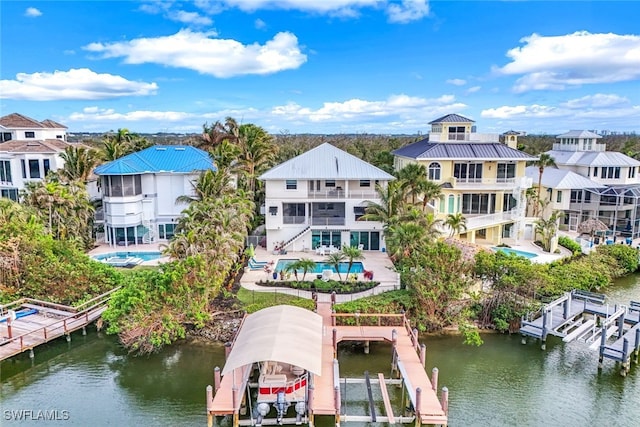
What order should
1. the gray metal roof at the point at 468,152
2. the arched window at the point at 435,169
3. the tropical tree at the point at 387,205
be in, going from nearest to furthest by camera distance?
the tropical tree at the point at 387,205 < the gray metal roof at the point at 468,152 < the arched window at the point at 435,169

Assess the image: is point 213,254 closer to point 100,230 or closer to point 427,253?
point 427,253

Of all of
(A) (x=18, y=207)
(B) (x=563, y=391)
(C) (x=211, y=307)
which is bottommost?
(B) (x=563, y=391)

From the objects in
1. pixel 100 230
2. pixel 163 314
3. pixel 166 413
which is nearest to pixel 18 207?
pixel 100 230

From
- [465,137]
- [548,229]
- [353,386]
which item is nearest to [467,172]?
[465,137]

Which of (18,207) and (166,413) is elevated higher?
(18,207)

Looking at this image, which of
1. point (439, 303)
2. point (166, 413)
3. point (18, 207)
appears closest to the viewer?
point (166, 413)

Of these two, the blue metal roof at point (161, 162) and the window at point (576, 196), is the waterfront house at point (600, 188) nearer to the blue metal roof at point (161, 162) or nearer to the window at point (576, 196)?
the window at point (576, 196)

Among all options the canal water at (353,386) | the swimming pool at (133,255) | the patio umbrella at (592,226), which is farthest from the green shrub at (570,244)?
the swimming pool at (133,255)

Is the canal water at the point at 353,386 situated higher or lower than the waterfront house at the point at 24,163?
lower
